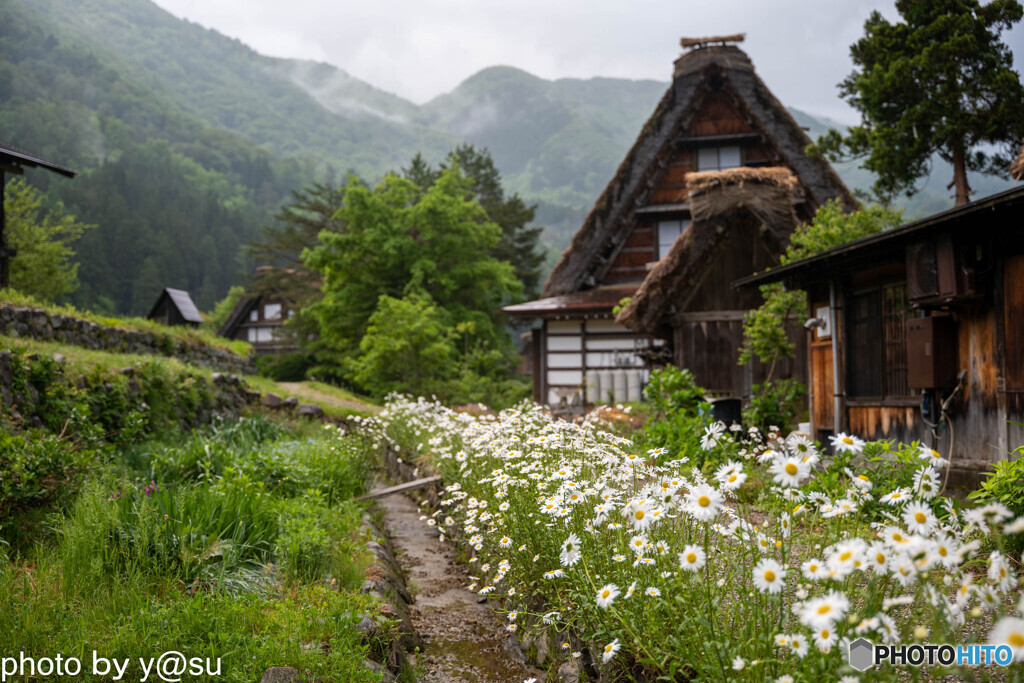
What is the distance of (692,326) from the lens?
45.4 feet

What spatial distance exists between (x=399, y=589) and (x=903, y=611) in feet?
13.2

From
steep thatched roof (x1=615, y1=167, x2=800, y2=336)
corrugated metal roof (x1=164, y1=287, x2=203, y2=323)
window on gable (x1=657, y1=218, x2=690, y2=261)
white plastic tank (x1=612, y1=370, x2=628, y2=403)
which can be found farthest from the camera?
corrugated metal roof (x1=164, y1=287, x2=203, y2=323)

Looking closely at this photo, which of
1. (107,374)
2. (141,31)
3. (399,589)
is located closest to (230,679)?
(399,589)

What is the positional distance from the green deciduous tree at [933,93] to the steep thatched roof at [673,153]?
2947mm

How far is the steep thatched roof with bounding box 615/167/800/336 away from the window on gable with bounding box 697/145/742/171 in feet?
14.6

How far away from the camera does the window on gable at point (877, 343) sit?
7473 mm

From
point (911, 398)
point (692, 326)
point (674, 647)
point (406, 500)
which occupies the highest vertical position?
point (692, 326)

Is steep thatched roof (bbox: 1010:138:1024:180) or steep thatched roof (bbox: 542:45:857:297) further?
steep thatched roof (bbox: 542:45:857:297)

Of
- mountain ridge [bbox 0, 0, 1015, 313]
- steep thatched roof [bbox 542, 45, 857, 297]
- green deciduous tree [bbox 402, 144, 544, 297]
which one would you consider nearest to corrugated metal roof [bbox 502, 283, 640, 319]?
steep thatched roof [bbox 542, 45, 857, 297]

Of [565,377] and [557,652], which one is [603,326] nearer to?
[565,377]

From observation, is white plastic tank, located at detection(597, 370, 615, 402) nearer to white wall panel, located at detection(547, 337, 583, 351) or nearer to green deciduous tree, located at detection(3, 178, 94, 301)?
white wall panel, located at detection(547, 337, 583, 351)

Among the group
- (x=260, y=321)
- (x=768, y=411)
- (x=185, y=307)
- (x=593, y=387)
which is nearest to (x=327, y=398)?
(x=593, y=387)

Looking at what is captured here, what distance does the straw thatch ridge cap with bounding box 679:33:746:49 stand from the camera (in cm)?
1720

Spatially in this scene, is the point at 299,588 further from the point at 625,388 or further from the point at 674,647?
the point at 625,388
